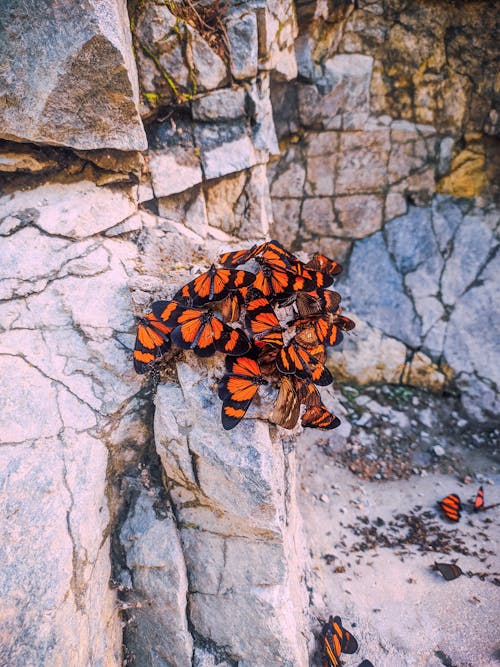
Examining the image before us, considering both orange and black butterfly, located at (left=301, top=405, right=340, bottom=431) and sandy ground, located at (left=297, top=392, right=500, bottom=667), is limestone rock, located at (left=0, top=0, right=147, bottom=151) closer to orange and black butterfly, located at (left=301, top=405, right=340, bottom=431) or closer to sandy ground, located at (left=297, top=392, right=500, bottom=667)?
orange and black butterfly, located at (left=301, top=405, right=340, bottom=431)

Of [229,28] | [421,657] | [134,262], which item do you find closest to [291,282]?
[134,262]

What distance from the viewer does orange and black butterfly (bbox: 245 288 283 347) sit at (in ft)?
6.70

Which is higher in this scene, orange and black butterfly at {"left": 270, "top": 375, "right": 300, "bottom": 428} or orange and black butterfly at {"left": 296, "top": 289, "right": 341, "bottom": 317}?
orange and black butterfly at {"left": 296, "top": 289, "right": 341, "bottom": 317}

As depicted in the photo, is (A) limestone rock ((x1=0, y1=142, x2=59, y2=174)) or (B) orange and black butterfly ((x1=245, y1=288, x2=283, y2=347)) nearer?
→ (B) orange and black butterfly ((x1=245, y1=288, x2=283, y2=347))

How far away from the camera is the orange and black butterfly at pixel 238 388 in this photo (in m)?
1.99

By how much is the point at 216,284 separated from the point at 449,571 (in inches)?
108

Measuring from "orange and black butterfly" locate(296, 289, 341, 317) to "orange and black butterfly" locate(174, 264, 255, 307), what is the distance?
32 cm

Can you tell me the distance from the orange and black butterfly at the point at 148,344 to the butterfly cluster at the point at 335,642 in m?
2.05

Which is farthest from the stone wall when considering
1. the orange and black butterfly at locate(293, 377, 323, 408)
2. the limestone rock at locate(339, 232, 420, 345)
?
the limestone rock at locate(339, 232, 420, 345)

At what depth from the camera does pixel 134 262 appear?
2.62 meters

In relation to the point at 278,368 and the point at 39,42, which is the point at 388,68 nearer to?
the point at 39,42

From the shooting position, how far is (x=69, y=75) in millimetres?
2205

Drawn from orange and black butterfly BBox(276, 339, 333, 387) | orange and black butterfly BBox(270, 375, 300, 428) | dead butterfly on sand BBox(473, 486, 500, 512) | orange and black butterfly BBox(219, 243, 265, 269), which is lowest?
dead butterfly on sand BBox(473, 486, 500, 512)

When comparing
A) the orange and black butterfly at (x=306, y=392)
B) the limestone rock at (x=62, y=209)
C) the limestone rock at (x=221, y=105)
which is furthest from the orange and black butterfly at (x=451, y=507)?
the limestone rock at (x=221, y=105)
